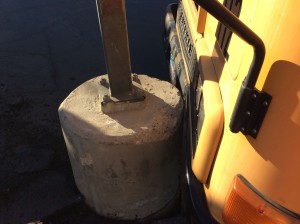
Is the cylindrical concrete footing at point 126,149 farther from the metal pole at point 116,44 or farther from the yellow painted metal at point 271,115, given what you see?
the yellow painted metal at point 271,115

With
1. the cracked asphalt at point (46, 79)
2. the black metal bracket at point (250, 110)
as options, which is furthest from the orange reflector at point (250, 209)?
the cracked asphalt at point (46, 79)

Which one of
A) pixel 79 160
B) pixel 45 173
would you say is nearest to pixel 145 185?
pixel 79 160

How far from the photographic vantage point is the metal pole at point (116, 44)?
1.70 m

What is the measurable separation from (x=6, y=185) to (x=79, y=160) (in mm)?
952

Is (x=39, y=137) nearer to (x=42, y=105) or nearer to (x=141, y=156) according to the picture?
(x=42, y=105)

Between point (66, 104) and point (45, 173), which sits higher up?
point (66, 104)

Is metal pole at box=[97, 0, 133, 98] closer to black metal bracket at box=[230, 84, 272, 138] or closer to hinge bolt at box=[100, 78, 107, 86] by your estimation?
hinge bolt at box=[100, 78, 107, 86]

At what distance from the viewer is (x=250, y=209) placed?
1253 mm

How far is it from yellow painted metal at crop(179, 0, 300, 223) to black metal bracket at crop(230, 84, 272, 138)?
19 millimetres

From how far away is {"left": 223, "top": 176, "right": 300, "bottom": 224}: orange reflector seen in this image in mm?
1179

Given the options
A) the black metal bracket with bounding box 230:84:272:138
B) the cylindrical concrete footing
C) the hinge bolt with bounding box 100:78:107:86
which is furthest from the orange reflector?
the hinge bolt with bounding box 100:78:107:86

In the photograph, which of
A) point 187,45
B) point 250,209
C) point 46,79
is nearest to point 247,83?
point 250,209

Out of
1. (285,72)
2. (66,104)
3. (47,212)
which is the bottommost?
(47,212)

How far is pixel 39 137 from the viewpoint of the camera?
3.05m
